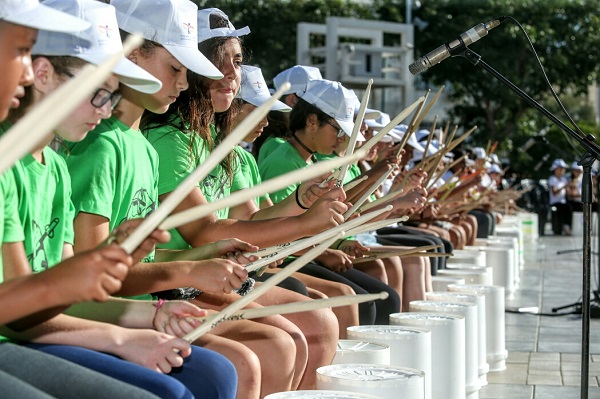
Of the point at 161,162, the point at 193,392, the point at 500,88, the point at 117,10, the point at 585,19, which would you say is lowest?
the point at 193,392

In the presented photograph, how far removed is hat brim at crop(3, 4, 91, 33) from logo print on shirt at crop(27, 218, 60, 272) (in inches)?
21.2

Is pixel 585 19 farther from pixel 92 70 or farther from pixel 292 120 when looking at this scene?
pixel 92 70

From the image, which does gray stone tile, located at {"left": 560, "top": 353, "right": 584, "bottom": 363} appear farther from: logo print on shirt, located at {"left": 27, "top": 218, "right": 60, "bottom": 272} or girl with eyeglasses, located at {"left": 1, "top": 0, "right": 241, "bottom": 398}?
logo print on shirt, located at {"left": 27, "top": 218, "right": 60, "bottom": 272}

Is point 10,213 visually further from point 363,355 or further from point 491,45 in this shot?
point 491,45

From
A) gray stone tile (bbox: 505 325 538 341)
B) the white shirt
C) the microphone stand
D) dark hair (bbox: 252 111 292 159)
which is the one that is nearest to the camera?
the microphone stand

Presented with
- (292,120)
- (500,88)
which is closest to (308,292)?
(292,120)

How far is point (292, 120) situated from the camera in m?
4.92

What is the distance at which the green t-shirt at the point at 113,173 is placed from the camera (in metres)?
2.73

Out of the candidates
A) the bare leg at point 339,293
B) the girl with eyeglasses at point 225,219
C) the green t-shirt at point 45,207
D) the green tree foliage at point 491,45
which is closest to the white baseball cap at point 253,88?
the girl with eyeglasses at point 225,219

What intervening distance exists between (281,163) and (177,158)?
4.38 ft

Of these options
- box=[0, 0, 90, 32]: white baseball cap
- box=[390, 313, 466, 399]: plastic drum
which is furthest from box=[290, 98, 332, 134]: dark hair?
box=[0, 0, 90, 32]: white baseball cap

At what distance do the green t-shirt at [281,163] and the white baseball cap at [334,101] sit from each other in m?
0.23

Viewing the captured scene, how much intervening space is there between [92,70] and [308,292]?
2611 mm

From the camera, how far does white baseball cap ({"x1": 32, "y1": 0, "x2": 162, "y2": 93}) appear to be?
239 cm
